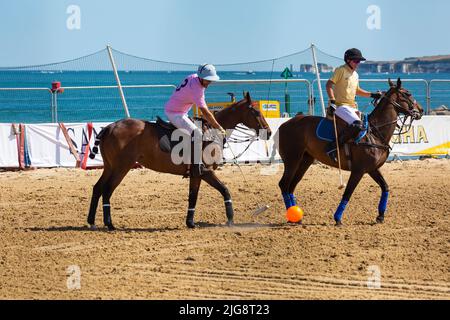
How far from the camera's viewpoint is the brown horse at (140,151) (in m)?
12.6

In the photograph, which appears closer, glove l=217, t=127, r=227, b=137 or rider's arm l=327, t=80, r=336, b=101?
glove l=217, t=127, r=227, b=137

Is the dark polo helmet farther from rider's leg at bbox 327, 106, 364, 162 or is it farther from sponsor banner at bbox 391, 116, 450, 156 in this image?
sponsor banner at bbox 391, 116, 450, 156

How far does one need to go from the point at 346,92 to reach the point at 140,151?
335 cm

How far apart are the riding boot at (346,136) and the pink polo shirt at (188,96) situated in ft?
7.48

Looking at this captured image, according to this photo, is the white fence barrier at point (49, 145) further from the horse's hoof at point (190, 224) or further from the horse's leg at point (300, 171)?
the horse's hoof at point (190, 224)

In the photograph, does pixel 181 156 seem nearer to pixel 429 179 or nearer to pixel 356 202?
pixel 356 202

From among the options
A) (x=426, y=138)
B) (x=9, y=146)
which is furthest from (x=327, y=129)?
(x=426, y=138)

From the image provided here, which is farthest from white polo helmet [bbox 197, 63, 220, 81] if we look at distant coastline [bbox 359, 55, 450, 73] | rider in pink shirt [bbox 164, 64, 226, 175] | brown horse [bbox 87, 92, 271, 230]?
distant coastline [bbox 359, 55, 450, 73]

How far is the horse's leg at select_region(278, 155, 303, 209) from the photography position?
1338 centimetres

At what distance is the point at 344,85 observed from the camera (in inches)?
511

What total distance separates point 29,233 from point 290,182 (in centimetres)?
420

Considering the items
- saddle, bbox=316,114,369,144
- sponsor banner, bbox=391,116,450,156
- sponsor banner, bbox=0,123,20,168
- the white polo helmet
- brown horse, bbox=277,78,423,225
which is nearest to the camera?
the white polo helmet

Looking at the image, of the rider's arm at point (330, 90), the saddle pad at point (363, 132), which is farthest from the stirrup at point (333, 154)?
the rider's arm at point (330, 90)

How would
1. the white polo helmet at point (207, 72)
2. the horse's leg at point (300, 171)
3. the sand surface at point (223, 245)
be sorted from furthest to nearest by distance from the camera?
the horse's leg at point (300, 171), the white polo helmet at point (207, 72), the sand surface at point (223, 245)
